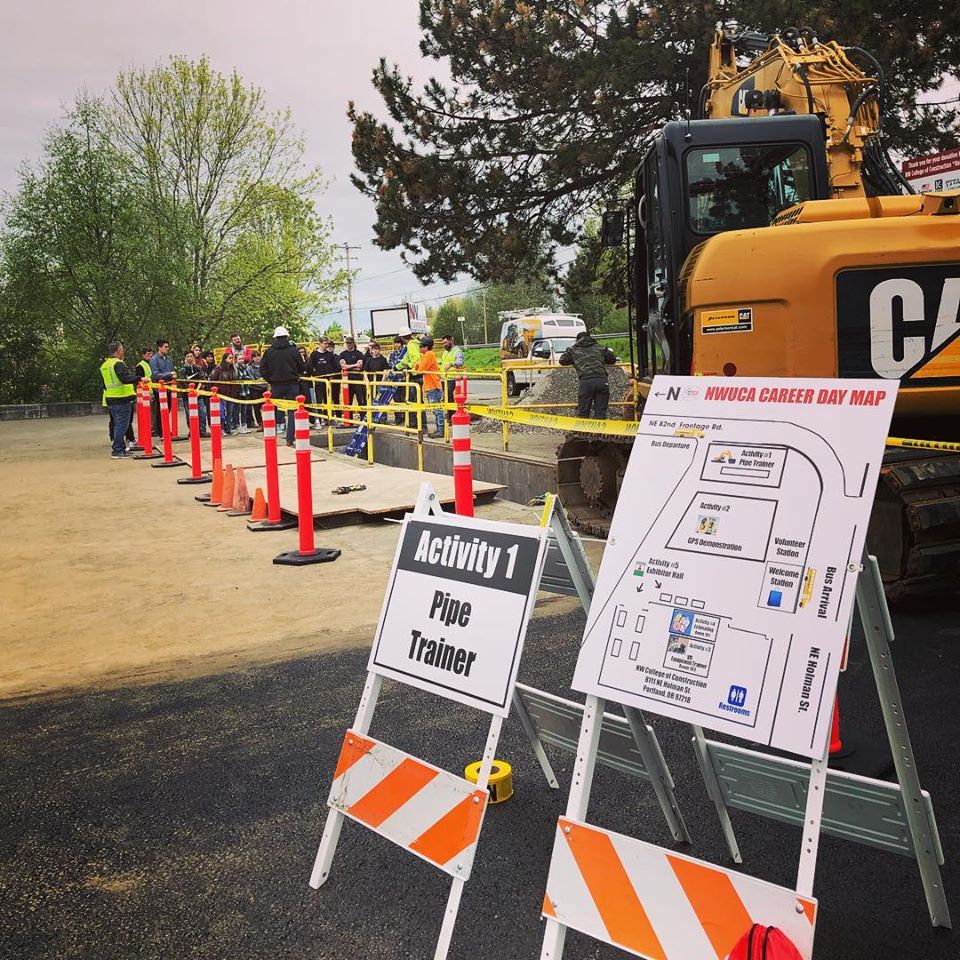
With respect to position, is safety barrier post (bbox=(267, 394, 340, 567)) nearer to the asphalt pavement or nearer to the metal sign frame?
the asphalt pavement

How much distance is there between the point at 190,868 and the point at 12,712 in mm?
2163

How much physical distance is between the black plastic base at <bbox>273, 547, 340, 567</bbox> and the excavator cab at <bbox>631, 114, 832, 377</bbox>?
337 centimetres

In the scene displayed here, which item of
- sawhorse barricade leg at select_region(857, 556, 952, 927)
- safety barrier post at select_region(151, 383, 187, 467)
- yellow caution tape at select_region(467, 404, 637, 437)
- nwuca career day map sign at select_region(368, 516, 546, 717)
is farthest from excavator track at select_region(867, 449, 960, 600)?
safety barrier post at select_region(151, 383, 187, 467)

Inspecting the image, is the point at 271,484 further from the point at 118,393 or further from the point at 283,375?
the point at 118,393

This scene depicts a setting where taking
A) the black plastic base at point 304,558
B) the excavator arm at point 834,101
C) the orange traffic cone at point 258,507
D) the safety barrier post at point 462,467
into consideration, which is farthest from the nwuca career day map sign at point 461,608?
the orange traffic cone at point 258,507

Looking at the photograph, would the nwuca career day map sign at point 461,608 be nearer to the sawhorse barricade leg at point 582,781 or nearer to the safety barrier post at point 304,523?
the sawhorse barricade leg at point 582,781

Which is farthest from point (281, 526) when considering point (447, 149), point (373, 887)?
point (447, 149)

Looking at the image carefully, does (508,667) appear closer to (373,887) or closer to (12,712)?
(373,887)

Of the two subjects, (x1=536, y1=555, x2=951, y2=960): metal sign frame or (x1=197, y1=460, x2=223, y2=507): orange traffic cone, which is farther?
(x1=197, y1=460, x2=223, y2=507): orange traffic cone

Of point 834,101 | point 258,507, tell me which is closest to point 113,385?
point 258,507

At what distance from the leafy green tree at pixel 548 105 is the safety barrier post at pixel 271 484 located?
6.74 m

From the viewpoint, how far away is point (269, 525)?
9672 mm

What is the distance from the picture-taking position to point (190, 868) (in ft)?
11.1

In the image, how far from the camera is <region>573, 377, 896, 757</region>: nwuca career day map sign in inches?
98.2
